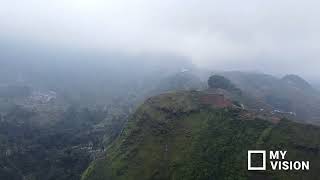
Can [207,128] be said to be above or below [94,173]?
above

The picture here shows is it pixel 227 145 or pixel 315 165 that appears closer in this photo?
pixel 315 165

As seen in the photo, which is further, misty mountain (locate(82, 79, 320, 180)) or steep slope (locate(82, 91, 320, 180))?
misty mountain (locate(82, 79, 320, 180))

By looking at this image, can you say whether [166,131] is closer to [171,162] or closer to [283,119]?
[171,162]

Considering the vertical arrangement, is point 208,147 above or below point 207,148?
above

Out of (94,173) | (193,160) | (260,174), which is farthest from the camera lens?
(94,173)

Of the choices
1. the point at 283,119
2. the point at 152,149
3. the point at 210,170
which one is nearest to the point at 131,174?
the point at 152,149

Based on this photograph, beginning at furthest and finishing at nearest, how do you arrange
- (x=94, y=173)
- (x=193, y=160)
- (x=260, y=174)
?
(x=94, y=173) < (x=193, y=160) < (x=260, y=174)

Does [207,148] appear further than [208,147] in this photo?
No

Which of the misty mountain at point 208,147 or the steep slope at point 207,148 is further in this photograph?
the misty mountain at point 208,147
